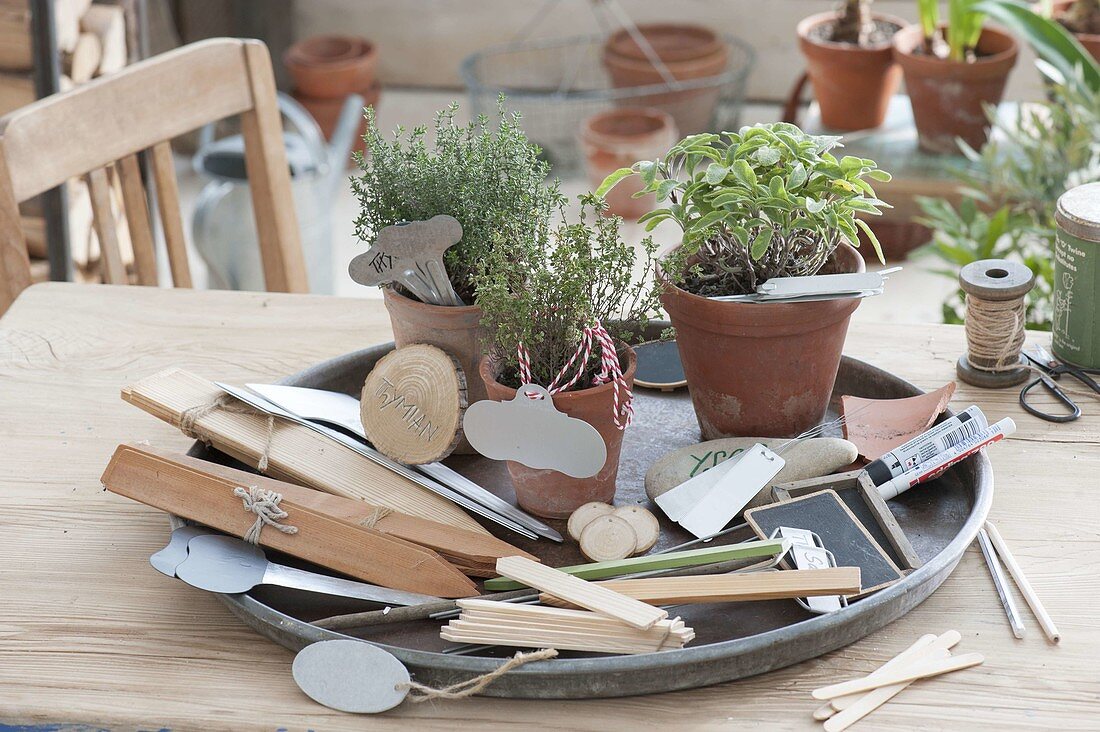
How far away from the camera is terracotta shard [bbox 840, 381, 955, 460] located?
0.96 meters

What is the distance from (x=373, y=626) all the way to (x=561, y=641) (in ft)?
0.47

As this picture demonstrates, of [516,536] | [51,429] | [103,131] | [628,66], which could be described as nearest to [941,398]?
[516,536]

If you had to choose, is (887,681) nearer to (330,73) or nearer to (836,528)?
(836,528)

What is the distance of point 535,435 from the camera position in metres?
0.85

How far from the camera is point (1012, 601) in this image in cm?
81

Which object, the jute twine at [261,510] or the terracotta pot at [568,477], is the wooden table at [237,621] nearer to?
the jute twine at [261,510]

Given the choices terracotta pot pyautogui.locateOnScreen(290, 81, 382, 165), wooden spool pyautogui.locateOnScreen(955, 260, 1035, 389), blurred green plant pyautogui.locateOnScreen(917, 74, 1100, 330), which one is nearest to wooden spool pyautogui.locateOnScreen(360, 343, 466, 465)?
wooden spool pyautogui.locateOnScreen(955, 260, 1035, 389)

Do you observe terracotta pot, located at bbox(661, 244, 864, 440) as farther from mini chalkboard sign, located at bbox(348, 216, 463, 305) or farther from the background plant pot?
the background plant pot

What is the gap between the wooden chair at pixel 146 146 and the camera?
50.8 inches

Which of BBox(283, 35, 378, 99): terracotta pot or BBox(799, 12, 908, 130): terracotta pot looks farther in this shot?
BBox(283, 35, 378, 99): terracotta pot

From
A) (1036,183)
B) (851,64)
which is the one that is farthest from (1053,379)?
(851,64)

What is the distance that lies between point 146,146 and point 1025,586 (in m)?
1.12

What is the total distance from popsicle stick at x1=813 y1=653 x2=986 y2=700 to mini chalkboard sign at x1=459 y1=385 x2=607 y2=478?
9.2 inches

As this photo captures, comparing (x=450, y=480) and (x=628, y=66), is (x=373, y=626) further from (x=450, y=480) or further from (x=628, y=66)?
(x=628, y=66)
